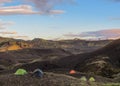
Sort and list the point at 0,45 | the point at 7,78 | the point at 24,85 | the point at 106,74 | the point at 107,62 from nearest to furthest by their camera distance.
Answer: the point at 24,85
the point at 7,78
the point at 106,74
the point at 107,62
the point at 0,45

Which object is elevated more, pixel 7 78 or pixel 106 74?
pixel 7 78

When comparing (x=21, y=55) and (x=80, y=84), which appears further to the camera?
(x=21, y=55)

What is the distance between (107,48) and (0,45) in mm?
115333

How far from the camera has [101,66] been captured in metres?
45.0

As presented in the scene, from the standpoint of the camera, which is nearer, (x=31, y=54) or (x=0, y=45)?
(x=31, y=54)

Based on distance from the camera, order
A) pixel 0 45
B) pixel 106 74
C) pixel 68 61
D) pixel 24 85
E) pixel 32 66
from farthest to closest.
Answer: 1. pixel 0 45
2. pixel 68 61
3. pixel 32 66
4. pixel 106 74
5. pixel 24 85

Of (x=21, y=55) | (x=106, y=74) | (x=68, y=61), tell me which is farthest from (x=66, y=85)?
(x=21, y=55)

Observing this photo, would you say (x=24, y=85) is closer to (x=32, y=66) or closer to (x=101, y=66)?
(x=101, y=66)


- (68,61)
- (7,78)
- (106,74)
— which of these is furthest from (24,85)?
(68,61)

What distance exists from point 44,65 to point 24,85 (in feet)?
138

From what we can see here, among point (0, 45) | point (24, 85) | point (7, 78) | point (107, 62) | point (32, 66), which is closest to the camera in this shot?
point (24, 85)

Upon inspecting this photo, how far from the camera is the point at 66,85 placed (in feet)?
58.6


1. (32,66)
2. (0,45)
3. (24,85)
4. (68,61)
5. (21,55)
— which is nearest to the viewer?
(24,85)

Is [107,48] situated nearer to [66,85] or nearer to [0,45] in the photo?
[66,85]
